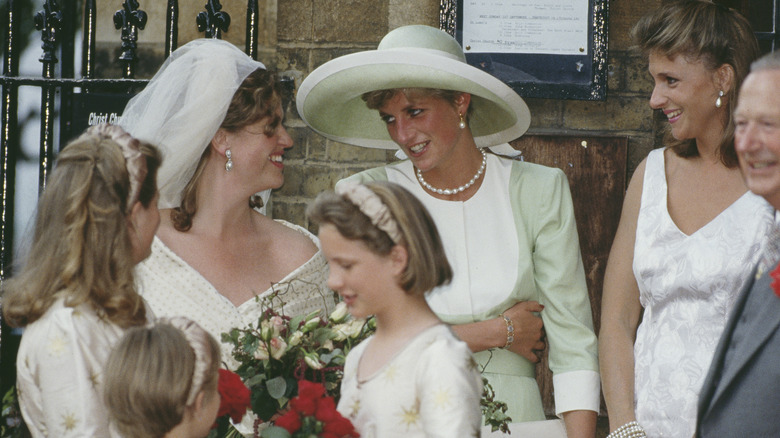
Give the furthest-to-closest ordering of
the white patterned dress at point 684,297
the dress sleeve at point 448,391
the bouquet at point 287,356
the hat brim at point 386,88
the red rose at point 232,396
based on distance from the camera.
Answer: the hat brim at point 386,88 < the white patterned dress at point 684,297 < the bouquet at point 287,356 < the red rose at point 232,396 < the dress sleeve at point 448,391

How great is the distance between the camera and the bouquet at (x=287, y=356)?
2475mm

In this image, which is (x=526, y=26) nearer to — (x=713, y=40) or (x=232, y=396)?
(x=713, y=40)

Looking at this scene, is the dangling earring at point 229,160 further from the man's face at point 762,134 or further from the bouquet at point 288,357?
the man's face at point 762,134

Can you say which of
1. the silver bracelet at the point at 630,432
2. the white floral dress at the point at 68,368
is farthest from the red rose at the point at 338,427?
the silver bracelet at the point at 630,432

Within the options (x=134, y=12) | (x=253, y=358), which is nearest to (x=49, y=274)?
(x=253, y=358)

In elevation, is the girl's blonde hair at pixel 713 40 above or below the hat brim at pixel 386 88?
above

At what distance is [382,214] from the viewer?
86.7 inches

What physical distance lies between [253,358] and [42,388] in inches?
20.5

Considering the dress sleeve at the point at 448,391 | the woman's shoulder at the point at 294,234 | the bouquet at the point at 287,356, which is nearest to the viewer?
the dress sleeve at the point at 448,391

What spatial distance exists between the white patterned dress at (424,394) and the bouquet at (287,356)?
265 millimetres

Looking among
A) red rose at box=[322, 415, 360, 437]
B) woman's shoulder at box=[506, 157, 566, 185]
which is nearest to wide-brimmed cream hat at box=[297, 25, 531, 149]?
woman's shoulder at box=[506, 157, 566, 185]

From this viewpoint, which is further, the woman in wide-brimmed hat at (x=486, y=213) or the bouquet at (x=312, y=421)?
the woman in wide-brimmed hat at (x=486, y=213)

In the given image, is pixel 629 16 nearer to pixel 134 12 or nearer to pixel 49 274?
pixel 134 12

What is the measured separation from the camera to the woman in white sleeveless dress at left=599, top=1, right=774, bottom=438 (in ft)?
9.55
